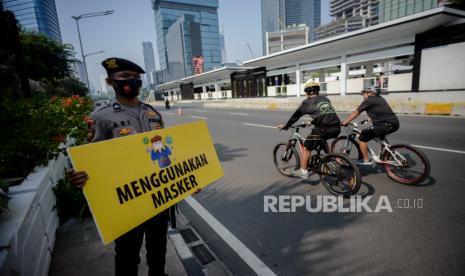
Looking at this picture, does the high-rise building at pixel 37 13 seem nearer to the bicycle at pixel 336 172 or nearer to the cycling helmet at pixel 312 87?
the cycling helmet at pixel 312 87

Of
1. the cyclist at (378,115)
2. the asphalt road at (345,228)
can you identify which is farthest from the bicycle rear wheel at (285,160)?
the cyclist at (378,115)

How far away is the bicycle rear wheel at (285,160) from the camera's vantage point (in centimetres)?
512

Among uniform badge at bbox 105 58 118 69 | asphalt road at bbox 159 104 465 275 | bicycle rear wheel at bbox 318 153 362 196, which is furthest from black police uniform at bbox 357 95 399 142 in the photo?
uniform badge at bbox 105 58 118 69

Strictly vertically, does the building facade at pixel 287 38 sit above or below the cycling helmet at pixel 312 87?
above

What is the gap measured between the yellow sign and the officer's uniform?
0.53ft

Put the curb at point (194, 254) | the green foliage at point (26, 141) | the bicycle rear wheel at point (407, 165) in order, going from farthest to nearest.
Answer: the bicycle rear wheel at point (407, 165), the green foliage at point (26, 141), the curb at point (194, 254)

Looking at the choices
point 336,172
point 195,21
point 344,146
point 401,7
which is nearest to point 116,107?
point 336,172

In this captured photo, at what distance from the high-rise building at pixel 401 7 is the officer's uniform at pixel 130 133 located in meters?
138

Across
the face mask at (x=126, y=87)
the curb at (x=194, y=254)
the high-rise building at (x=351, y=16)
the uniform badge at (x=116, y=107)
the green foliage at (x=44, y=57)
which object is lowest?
the curb at (x=194, y=254)

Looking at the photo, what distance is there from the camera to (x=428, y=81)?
18.4m

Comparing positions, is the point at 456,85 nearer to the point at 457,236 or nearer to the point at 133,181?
the point at 457,236

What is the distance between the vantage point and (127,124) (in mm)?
2070

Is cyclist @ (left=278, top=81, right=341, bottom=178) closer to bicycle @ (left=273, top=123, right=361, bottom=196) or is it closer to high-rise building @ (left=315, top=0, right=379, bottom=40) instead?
bicycle @ (left=273, top=123, right=361, bottom=196)

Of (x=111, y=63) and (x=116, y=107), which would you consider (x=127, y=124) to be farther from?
(x=111, y=63)
